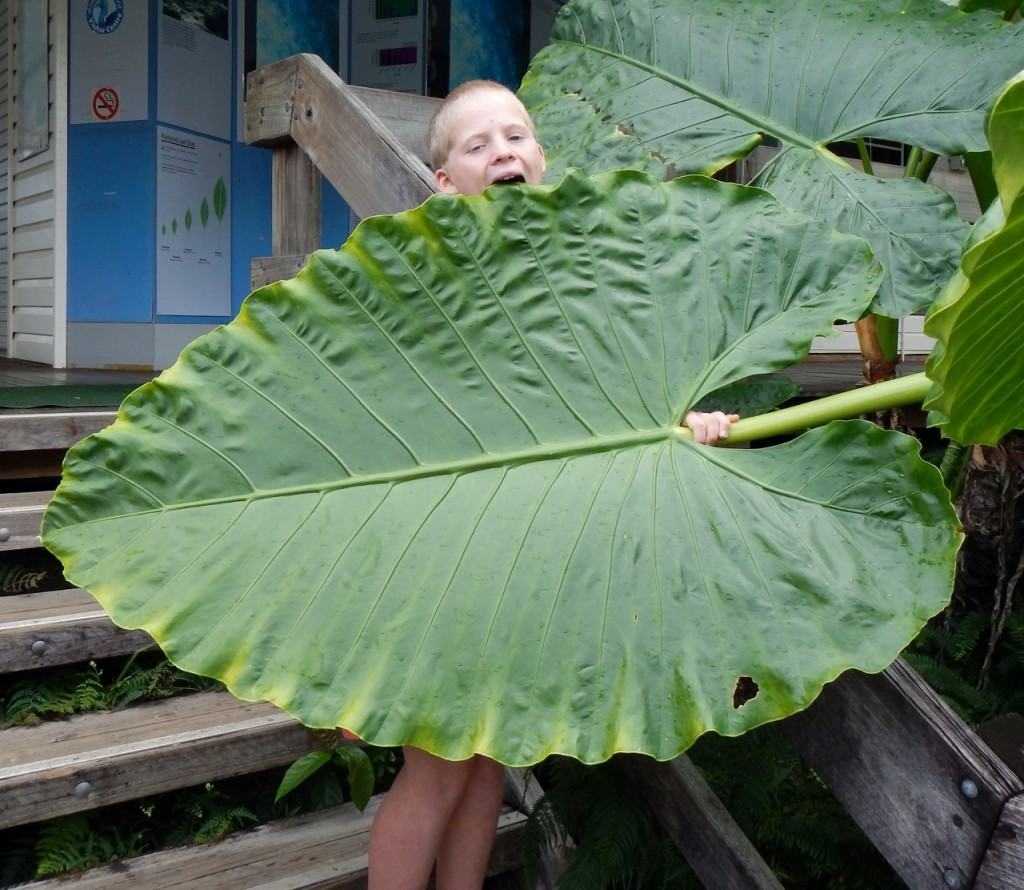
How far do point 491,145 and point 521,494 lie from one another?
726 millimetres

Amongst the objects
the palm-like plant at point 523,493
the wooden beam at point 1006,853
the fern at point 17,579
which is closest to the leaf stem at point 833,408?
the palm-like plant at point 523,493

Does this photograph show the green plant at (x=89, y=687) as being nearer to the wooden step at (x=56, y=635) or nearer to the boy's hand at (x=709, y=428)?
the wooden step at (x=56, y=635)

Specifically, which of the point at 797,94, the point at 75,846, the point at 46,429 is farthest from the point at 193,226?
the point at 797,94

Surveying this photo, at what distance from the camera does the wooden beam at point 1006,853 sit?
0.92 m

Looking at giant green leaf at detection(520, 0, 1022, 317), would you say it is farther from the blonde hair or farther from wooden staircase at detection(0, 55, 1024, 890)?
wooden staircase at detection(0, 55, 1024, 890)

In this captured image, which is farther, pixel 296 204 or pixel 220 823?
pixel 296 204

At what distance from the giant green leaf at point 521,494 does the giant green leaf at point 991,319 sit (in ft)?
0.30

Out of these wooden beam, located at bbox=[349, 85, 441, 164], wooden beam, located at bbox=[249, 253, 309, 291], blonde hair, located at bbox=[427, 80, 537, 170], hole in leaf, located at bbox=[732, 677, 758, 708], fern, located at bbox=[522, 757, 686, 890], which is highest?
wooden beam, located at bbox=[349, 85, 441, 164]

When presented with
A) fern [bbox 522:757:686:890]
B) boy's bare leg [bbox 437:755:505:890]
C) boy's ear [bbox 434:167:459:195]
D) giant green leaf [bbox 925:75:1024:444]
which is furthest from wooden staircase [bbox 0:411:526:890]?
giant green leaf [bbox 925:75:1024:444]

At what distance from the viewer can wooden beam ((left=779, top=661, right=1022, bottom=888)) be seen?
3.16ft

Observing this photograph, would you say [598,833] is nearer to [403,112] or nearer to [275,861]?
[275,861]

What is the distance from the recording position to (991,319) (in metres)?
0.78

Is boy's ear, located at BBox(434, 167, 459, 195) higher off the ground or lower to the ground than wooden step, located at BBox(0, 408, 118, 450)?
higher

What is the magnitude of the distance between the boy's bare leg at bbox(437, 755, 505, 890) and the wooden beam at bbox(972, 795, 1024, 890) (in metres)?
0.61
